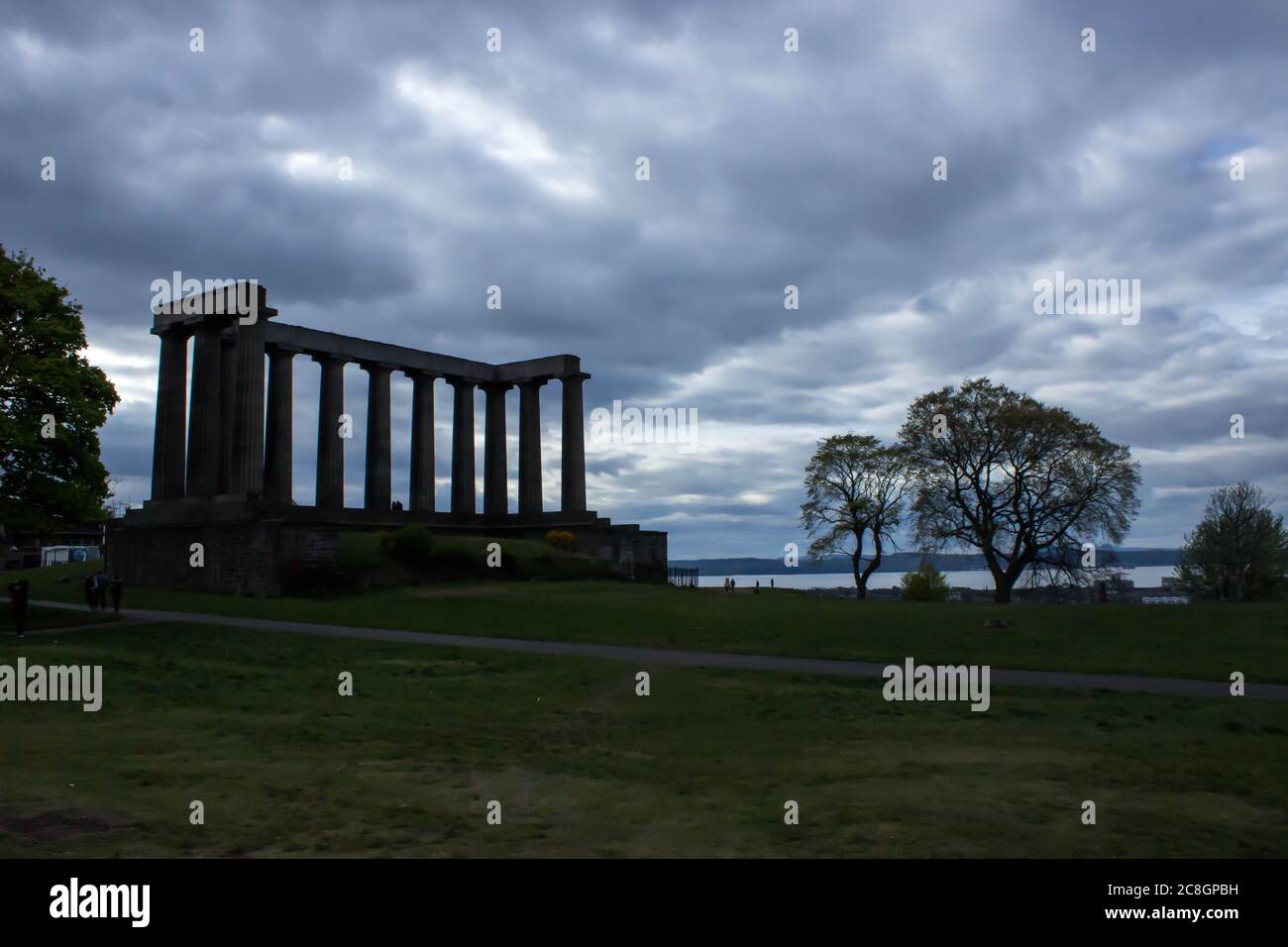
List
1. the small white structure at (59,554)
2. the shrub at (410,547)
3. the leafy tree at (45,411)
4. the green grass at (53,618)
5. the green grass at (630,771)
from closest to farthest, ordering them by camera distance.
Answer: the green grass at (630,771) < the leafy tree at (45,411) < the green grass at (53,618) < the shrub at (410,547) < the small white structure at (59,554)

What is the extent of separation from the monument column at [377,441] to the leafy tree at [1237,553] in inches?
2216

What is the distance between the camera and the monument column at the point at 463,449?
72.6 metres

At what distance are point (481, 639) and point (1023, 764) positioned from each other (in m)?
20.3

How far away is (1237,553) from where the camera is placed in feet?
228

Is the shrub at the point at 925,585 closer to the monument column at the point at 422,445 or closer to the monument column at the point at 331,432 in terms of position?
the monument column at the point at 422,445

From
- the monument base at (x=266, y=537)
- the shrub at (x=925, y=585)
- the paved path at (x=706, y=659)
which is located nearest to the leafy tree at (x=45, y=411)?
the paved path at (x=706, y=659)

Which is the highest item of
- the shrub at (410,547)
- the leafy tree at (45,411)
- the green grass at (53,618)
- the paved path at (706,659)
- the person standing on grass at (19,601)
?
the leafy tree at (45,411)

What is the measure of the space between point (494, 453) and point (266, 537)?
2809 centimetres

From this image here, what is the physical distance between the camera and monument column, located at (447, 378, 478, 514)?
238 ft

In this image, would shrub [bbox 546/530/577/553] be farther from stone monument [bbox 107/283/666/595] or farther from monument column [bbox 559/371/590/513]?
monument column [bbox 559/371/590/513]

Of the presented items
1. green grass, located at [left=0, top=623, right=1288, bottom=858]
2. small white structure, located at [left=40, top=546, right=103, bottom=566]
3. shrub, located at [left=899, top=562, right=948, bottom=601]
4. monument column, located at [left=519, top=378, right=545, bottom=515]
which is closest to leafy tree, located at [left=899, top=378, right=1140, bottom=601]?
shrub, located at [left=899, top=562, right=948, bottom=601]

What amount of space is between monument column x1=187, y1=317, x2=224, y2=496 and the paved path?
24150 millimetres

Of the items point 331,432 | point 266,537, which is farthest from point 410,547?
point 331,432
